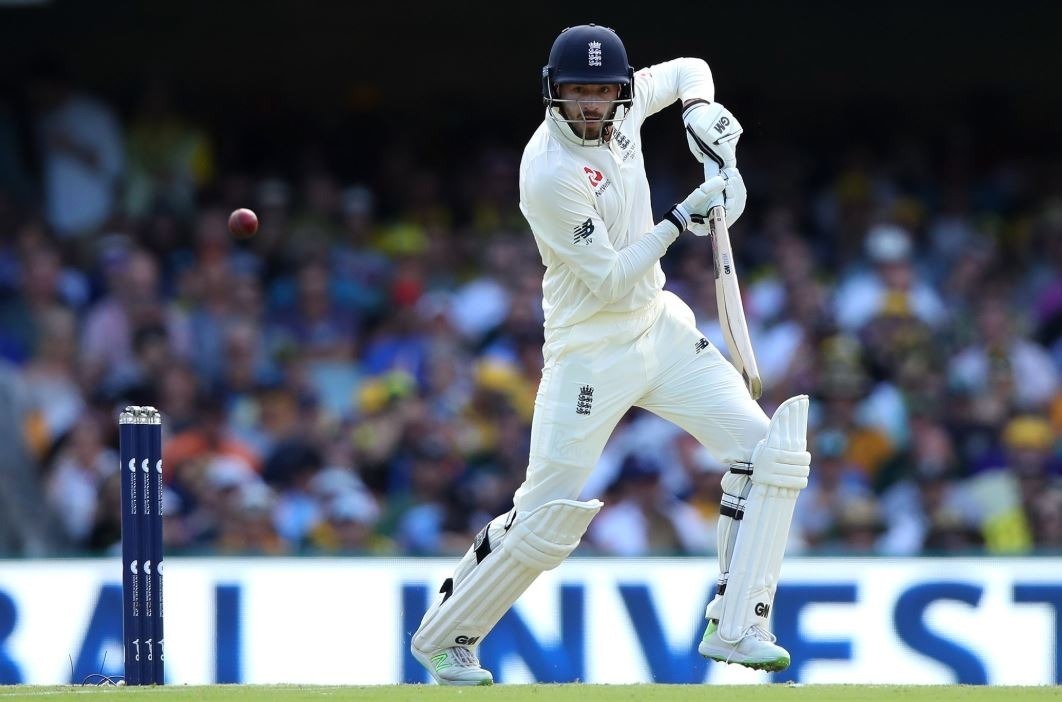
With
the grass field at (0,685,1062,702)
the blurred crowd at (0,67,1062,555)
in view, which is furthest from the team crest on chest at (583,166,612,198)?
the blurred crowd at (0,67,1062,555)

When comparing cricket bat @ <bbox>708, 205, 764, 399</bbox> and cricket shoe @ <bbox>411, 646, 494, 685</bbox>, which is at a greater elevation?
cricket bat @ <bbox>708, 205, 764, 399</bbox>

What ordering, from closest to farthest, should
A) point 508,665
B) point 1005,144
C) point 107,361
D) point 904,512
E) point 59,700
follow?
point 59,700
point 508,665
point 904,512
point 107,361
point 1005,144

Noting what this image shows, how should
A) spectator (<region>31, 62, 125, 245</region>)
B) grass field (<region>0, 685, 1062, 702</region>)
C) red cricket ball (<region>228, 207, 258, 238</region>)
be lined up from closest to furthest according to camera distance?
grass field (<region>0, 685, 1062, 702</region>) → red cricket ball (<region>228, 207, 258, 238</region>) → spectator (<region>31, 62, 125, 245</region>)

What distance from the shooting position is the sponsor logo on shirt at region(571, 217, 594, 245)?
566 centimetres

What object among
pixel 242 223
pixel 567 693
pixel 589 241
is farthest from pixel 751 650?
pixel 242 223

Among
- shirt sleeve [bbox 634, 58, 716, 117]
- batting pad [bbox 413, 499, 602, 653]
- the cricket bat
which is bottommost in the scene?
batting pad [bbox 413, 499, 602, 653]

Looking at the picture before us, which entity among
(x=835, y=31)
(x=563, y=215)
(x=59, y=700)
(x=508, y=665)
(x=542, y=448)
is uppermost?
(x=835, y=31)

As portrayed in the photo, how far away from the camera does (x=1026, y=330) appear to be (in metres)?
10.6

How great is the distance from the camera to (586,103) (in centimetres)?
568

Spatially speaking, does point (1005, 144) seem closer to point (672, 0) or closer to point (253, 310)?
point (672, 0)

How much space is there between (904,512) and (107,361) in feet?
13.5

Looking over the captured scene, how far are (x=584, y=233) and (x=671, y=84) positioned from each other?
0.76 m

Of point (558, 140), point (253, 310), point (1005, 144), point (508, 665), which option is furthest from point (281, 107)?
point (558, 140)

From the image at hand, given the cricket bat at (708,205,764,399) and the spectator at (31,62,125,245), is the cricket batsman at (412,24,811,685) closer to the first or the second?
the cricket bat at (708,205,764,399)
